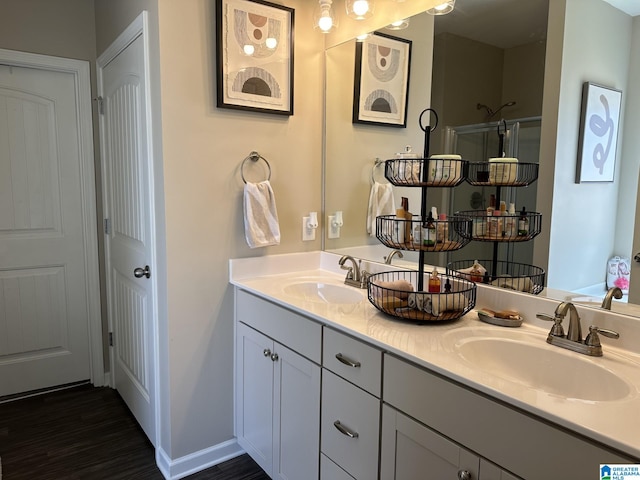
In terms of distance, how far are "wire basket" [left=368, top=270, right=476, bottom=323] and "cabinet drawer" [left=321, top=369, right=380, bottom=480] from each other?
0.98 ft

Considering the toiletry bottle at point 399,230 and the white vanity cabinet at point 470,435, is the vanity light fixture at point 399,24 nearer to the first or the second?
the toiletry bottle at point 399,230

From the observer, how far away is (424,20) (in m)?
1.89

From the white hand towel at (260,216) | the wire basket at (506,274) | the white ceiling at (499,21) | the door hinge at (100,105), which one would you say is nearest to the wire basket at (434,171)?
the wire basket at (506,274)

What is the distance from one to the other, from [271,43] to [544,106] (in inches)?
48.7

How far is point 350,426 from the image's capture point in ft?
4.82

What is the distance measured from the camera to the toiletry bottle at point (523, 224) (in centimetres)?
155

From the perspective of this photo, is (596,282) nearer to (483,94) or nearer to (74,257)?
(483,94)

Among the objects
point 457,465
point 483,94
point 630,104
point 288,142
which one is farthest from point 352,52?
point 457,465

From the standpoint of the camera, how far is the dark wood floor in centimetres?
208

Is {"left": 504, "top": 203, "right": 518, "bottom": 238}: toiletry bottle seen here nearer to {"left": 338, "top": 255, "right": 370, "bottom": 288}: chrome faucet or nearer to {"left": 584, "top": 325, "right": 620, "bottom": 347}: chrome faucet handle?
{"left": 584, "top": 325, "right": 620, "bottom": 347}: chrome faucet handle

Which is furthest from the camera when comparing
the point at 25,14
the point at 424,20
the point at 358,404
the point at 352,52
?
A: the point at 25,14

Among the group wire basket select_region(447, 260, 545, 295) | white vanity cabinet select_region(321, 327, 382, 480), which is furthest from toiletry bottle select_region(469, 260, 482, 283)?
white vanity cabinet select_region(321, 327, 382, 480)

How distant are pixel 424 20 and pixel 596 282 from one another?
1.23 metres

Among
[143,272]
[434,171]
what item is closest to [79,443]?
[143,272]
